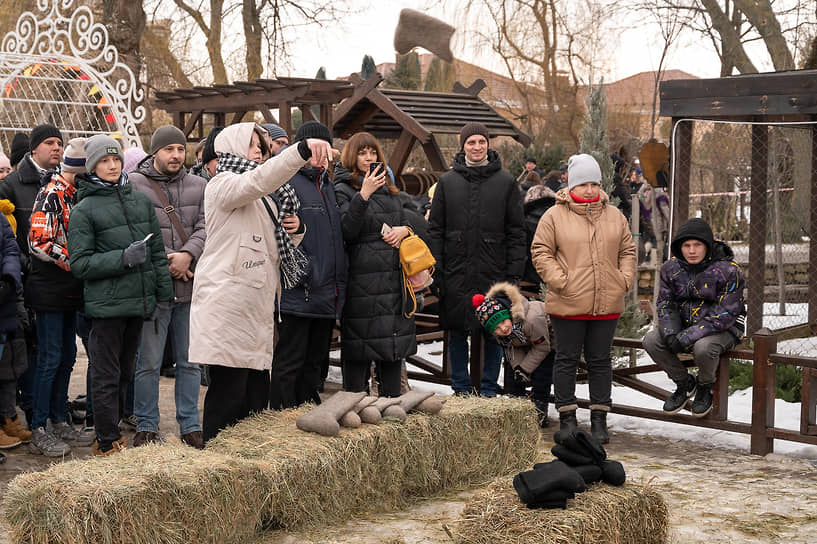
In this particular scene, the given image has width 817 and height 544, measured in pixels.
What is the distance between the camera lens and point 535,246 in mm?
6285

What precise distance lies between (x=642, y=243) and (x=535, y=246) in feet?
31.6

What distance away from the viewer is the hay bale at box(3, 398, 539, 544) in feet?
11.8

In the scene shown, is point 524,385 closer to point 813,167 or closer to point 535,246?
point 535,246

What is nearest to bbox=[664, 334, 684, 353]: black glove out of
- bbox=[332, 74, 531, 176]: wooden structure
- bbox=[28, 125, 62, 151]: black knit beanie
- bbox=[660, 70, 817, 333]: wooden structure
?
bbox=[660, 70, 817, 333]: wooden structure

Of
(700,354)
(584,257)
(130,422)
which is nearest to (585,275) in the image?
(584,257)

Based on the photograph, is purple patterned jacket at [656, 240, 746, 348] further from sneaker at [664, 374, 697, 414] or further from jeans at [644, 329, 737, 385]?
sneaker at [664, 374, 697, 414]

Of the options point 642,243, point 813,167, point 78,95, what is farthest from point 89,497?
point 642,243

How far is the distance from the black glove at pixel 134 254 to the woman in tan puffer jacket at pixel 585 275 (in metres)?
2.49

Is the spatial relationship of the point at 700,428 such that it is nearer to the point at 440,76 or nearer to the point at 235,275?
the point at 235,275

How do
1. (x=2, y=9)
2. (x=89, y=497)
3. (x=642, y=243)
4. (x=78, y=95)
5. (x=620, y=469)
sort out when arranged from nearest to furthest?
(x=89, y=497)
(x=620, y=469)
(x=78, y=95)
(x=642, y=243)
(x=2, y=9)

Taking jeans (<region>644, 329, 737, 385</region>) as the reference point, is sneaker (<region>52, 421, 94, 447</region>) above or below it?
below

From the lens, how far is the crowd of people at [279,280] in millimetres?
4859

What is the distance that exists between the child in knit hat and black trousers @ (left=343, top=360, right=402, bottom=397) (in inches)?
28.0

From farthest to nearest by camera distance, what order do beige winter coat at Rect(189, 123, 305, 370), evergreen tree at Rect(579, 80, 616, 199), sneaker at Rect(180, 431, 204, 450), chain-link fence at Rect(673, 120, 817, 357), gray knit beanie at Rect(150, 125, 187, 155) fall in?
1. chain-link fence at Rect(673, 120, 817, 357)
2. evergreen tree at Rect(579, 80, 616, 199)
3. gray knit beanie at Rect(150, 125, 187, 155)
4. sneaker at Rect(180, 431, 204, 450)
5. beige winter coat at Rect(189, 123, 305, 370)
